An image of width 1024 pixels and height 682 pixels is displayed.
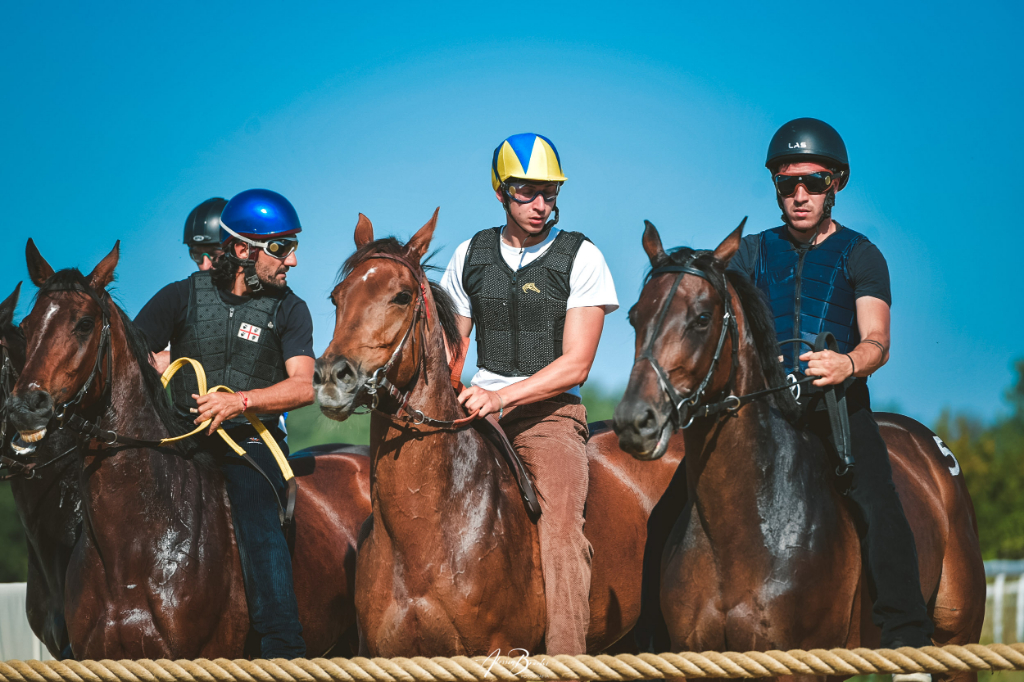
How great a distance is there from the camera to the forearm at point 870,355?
14.6 ft

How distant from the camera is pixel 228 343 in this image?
5.63 meters

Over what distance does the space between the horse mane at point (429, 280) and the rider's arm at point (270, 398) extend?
970 millimetres

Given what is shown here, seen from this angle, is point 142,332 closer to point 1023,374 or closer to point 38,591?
point 38,591

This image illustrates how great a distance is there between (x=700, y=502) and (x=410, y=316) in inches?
65.3

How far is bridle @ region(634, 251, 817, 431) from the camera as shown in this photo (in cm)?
395

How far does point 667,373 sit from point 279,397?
242 centimetres

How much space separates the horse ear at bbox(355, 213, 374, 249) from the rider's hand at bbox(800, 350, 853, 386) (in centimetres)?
231

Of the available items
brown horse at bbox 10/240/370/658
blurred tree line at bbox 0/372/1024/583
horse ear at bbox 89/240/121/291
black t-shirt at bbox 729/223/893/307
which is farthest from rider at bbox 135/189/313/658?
blurred tree line at bbox 0/372/1024/583

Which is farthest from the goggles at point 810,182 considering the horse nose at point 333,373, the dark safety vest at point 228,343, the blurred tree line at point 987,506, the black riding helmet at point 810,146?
the blurred tree line at point 987,506

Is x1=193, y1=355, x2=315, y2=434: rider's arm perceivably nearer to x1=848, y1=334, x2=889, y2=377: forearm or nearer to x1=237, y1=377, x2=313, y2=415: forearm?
x1=237, y1=377, x2=313, y2=415: forearm

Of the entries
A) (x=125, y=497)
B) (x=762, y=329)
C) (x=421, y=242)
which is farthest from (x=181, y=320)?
(x=762, y=329)

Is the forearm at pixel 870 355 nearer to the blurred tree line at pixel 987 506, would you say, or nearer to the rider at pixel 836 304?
the rider at pixel 836 304

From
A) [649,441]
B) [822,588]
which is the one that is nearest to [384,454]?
[649,441]

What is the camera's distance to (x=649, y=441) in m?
3.79
